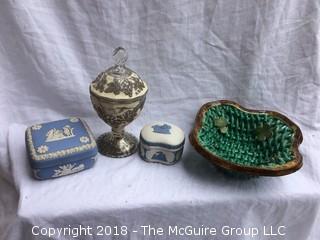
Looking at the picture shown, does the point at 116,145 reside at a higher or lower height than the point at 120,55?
lower

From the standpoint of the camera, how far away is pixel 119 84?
508mm

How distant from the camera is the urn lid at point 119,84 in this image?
507 millimetres

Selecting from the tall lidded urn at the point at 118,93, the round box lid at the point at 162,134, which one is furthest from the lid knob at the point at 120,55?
the round box lid at the point at 162,134

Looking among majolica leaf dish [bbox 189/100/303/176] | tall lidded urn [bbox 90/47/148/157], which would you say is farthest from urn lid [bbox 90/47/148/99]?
majolica leaf dish [bbox 189/100/303/176]

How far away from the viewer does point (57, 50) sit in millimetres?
588

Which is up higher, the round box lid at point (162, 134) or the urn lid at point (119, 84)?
the urn lid at point (119, 84)

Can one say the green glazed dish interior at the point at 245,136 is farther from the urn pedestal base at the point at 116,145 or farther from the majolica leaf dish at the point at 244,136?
the urn pedestal base at the point at 116,145

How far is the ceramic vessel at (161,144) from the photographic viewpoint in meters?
0.55

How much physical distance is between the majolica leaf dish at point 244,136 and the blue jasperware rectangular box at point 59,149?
0.51ft

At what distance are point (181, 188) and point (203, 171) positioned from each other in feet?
0.17

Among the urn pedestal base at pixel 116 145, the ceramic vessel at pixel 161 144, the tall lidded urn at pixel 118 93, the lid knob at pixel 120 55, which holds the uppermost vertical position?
the lid knob at pixel 120 55

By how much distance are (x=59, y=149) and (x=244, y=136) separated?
296 millimetres

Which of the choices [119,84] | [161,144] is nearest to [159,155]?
[161,144]

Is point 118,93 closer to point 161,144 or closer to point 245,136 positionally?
point 161,144
